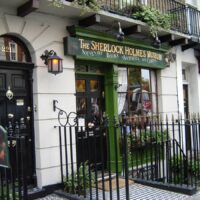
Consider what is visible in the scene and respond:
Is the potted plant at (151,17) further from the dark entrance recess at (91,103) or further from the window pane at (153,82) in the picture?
the dark entrance recess at (91,103)

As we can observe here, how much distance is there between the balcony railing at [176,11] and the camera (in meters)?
9.08

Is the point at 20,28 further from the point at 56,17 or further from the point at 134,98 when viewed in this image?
the point at 134,98

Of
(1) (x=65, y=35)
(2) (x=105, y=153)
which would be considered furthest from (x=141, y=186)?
(1) (x=65, y=35)

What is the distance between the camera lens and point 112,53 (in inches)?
337

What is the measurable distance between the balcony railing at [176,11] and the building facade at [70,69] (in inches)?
11.7

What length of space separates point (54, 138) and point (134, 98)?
3.11 metres

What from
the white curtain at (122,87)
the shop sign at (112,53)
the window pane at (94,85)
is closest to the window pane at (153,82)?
the shop sign at (112,53)

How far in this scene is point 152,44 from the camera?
32.3 feet

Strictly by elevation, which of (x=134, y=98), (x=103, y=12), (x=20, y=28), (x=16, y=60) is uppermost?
(x=103, y=12)

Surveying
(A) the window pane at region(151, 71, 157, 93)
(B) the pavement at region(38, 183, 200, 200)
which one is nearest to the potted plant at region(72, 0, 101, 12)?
(A) the window pane at region(151, 71, 157, 93)

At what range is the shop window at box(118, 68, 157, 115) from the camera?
9.34 m

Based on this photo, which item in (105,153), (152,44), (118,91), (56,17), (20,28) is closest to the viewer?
(20,28)

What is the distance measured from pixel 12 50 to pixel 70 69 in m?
1.31

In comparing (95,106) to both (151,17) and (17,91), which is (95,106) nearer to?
(17,91)
